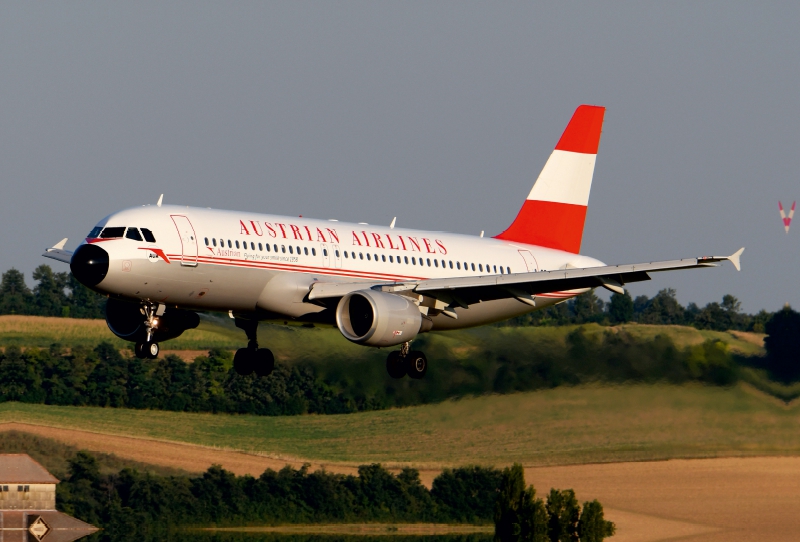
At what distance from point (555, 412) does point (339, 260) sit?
12.4 meters

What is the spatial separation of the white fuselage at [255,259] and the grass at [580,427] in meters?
6.62

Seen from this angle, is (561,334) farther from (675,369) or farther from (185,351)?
(185,351)

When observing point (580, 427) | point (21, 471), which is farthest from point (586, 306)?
point (580, 427)

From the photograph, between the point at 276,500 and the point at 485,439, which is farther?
the point at 276,500

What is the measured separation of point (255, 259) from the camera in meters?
36.1

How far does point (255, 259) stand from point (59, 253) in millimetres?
6826

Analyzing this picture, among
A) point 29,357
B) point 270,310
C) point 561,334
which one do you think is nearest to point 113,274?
point 270,310

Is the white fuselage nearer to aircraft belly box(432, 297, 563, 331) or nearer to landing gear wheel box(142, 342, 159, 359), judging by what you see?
aircraft belly box(432, 297, 563, 331)

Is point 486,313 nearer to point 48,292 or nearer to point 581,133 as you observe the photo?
point 581,133

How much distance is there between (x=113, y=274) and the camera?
33781 mm

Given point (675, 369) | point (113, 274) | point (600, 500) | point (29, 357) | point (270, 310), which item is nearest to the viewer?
point (113, 274)

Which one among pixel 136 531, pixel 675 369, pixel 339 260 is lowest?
pixel 136 531

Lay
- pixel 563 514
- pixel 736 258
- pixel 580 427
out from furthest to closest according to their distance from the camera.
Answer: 1. pixel 563 514
2. pixel 580 427
3. pixel 736 258

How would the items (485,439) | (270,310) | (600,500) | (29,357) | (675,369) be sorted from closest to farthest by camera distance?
(270,310), (675,369), (485,439), (600,500), (29,357)
